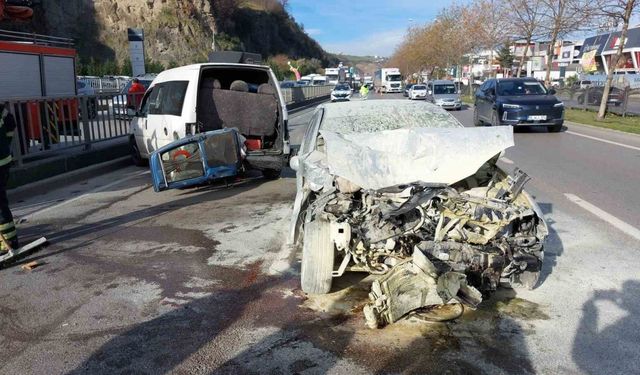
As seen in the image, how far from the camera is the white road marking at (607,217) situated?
6141 millimetres

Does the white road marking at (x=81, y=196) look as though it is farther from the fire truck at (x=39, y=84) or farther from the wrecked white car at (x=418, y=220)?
the wrecked white car at (x=418, y=220)

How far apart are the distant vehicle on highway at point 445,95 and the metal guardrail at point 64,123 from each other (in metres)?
20.8

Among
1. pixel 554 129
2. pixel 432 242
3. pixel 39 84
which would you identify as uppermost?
pixel 39 84

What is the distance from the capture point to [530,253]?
166 inches

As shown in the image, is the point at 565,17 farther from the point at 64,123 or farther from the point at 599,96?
the point at 64,123

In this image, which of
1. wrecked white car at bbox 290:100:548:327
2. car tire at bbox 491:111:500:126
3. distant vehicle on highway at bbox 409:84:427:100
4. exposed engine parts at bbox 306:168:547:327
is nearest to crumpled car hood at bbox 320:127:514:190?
wrecked white car at bbox 290:100:548:327

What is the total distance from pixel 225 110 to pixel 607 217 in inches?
244

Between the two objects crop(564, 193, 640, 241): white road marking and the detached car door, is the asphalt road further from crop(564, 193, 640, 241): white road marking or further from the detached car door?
the detached car door

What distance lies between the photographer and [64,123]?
33.9 ft

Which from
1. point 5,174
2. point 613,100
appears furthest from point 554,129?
point 5,174

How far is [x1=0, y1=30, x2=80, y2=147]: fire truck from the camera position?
9.50m

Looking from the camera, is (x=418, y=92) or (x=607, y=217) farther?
(x=418, y=92)

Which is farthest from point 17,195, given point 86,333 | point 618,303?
point 618,303

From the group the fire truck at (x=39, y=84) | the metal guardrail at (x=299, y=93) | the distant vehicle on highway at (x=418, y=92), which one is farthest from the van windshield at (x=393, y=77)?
the fire truck at (x=39, y=84)
